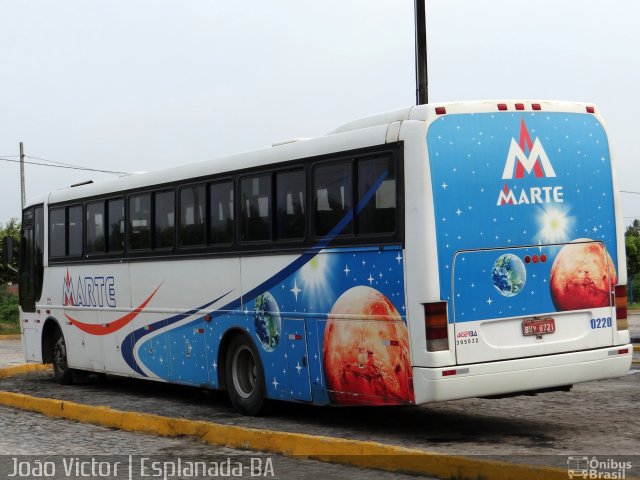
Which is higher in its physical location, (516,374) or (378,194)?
(378,194)

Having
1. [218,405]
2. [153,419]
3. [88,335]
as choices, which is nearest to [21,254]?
[88,335]

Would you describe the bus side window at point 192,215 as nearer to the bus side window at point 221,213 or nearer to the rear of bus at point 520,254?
the bus side window at point 221,213

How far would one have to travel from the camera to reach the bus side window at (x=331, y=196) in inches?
440

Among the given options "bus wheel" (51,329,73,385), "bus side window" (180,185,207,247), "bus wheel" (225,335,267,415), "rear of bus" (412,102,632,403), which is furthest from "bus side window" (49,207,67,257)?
"rear of bus" (412,102,632,403)

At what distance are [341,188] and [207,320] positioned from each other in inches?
130

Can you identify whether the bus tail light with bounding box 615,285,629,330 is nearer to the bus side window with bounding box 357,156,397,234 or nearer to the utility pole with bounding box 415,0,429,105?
the bus side window with bounding box 357,156,397,234

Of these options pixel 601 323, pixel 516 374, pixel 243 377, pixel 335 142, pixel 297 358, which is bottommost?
pixel 243 377

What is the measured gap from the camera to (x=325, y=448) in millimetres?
9383

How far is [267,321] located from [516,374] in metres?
3.28

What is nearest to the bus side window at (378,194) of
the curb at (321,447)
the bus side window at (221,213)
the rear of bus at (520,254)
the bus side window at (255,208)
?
the rear of bus at (520,254)

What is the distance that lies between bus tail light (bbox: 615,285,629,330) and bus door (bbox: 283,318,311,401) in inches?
126

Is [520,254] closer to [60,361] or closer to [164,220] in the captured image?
[164,220]

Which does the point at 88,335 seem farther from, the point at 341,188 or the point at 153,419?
the point at 341,188

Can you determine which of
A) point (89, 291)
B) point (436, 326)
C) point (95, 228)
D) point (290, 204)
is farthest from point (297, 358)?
point (89, 291)
